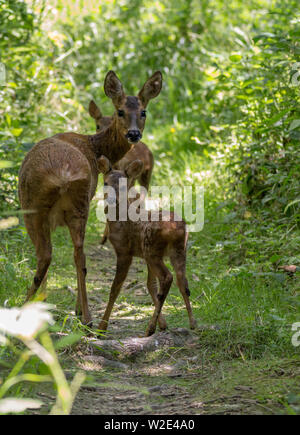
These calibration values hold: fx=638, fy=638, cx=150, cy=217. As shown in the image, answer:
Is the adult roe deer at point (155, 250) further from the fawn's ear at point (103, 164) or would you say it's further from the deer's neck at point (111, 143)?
the deer's neck at point (111, 143)

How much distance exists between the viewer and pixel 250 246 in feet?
22.3

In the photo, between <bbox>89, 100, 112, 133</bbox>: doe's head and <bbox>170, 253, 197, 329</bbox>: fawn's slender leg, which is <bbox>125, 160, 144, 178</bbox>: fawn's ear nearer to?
<bbox>170, 253, 197, 329</bbox>: fawn's slender leg

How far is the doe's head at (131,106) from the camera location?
6.27 m

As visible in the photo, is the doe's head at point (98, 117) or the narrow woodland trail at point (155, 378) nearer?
the narrow woodland trail at point (155, 378)

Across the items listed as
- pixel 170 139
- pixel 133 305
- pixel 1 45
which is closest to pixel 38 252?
pixel 133 305

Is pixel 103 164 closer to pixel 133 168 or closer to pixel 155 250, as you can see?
pixel 133 168

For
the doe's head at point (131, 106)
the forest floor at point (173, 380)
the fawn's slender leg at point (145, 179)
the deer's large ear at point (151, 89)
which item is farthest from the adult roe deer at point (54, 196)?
the fawn's slender leg at point (145, 179)

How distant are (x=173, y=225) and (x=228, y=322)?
2.88 ft

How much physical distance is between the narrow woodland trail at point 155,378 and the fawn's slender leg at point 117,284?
0.44 feet

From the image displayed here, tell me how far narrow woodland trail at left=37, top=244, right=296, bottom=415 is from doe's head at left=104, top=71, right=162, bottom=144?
5.86ft

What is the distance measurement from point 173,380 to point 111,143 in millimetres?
2810

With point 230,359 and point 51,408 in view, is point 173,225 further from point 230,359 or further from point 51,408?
point 51,408

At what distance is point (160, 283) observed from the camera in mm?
5098

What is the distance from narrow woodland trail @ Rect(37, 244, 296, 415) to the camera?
3547 millimetres
